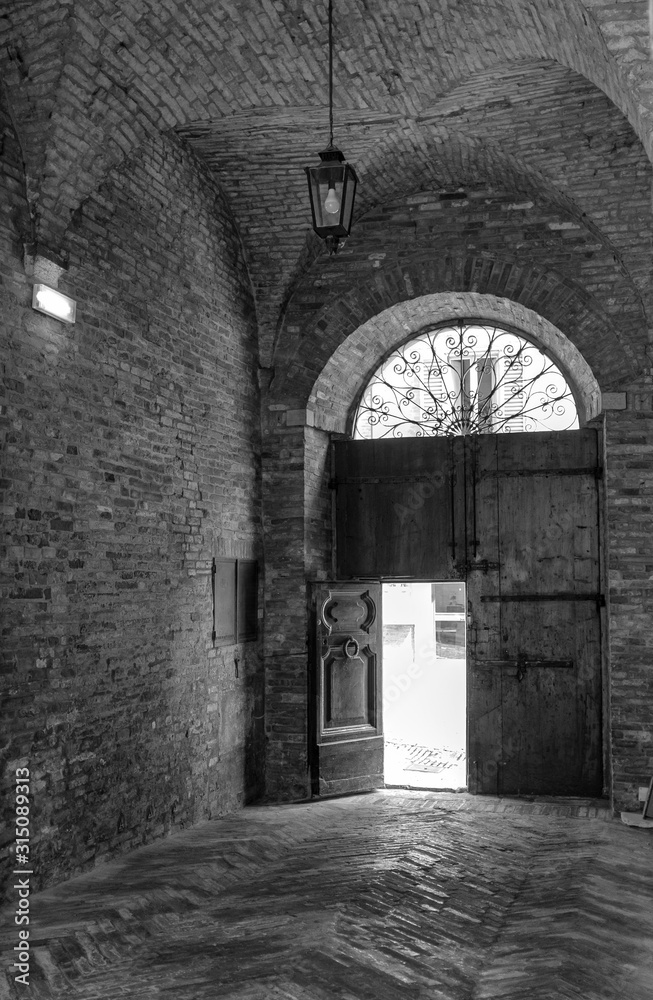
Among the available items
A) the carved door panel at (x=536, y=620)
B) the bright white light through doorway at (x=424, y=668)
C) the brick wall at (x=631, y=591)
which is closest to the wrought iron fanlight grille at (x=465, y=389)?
the carved door panel at (x=536, y=620)

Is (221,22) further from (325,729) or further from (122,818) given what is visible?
(325,729)

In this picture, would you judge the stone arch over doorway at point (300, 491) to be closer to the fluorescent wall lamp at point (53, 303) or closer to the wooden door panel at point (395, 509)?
the wooden door panel at point (395, 509)

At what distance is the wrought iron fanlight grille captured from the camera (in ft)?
28.9

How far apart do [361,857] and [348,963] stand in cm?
188

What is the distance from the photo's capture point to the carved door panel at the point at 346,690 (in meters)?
8.46

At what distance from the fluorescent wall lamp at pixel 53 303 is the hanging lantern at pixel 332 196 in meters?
1.58

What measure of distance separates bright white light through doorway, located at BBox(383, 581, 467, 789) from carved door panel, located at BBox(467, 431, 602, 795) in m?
2.51

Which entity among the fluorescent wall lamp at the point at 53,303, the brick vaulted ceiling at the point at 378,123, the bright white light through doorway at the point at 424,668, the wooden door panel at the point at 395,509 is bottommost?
the bright white light through doorway at the point at 424,668

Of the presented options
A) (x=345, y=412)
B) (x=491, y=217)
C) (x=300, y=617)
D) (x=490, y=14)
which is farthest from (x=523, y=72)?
(x=300, y=617)

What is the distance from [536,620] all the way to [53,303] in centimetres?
499

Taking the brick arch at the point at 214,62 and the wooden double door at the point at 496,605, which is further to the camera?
the wooden double door at the point at 496,605

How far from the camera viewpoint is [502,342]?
8.98m

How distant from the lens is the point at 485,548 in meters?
8.66

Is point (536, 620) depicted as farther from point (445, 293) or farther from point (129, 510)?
point (129, 510)
